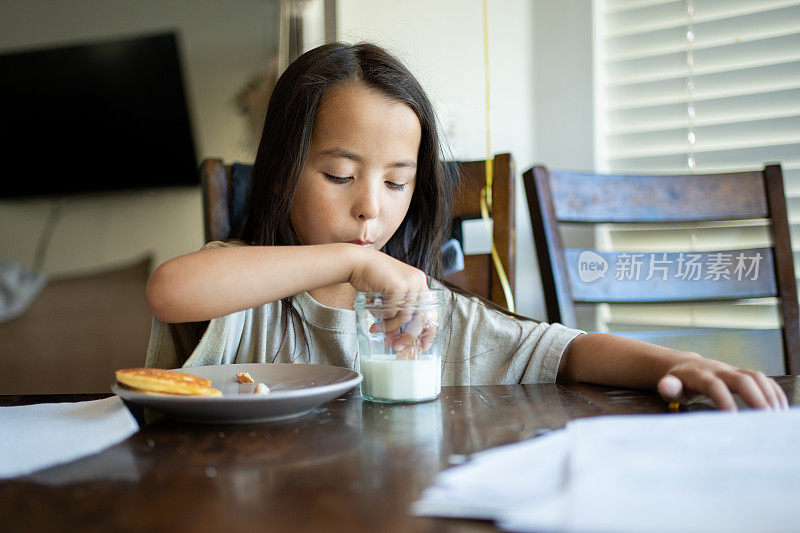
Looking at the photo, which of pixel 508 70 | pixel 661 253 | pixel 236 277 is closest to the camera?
pixel 236 277

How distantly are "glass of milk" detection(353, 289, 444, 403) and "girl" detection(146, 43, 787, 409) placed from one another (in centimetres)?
9

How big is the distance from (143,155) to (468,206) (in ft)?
5.98

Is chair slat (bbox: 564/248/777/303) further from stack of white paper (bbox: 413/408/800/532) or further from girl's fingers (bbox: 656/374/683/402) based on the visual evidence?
stack of white paper (bbox: 413/408/800/532)

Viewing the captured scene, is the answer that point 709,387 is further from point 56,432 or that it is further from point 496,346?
point 56,432

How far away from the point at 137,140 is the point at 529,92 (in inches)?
66.7

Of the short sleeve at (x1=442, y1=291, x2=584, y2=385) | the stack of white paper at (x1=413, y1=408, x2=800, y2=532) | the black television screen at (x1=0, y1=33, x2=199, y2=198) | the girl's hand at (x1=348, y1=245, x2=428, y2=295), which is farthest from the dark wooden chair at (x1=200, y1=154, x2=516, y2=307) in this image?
the black television screen at (x1=0, y1=33, x2=199, y2=198)

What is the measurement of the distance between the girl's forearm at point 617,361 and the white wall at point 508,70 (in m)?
0.89

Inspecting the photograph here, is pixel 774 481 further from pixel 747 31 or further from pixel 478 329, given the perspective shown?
pixel 747 31

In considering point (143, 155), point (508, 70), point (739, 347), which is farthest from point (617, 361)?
point (143, 155)

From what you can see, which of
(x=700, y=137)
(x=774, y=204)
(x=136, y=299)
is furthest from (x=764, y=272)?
(x=136, y=299)

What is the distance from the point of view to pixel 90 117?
2.70 meters

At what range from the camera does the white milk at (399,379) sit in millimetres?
650

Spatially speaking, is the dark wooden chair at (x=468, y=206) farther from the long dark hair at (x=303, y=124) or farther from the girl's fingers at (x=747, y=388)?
the girl's fingers at (x=747, y=388)

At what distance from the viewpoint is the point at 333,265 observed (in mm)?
773
